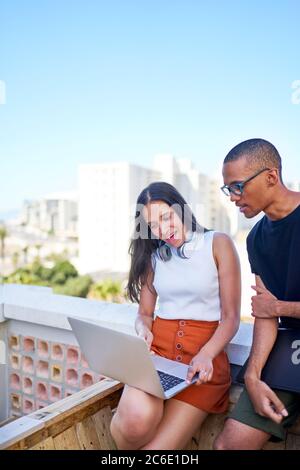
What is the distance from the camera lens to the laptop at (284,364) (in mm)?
1227

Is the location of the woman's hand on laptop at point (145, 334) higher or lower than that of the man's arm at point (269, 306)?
lower

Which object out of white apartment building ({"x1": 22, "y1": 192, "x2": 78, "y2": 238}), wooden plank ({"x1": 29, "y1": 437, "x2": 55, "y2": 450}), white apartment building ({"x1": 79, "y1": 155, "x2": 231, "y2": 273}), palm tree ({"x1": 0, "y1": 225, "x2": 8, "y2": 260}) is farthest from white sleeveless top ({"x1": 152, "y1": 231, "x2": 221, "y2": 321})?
white apartment building ({"x1": 22, "y1": 192, "x2": 78, "y2": 238})

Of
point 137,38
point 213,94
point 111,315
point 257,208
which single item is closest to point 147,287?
point 111,315

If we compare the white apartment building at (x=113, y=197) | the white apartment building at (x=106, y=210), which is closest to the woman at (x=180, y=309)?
the white apartment building at (x=113, y=197)

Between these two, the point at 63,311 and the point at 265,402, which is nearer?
the point at 265,402

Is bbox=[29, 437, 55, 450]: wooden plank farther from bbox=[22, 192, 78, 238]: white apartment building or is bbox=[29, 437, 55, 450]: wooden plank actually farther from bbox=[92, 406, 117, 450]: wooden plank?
bbox=[22, 192, 78, 238]: white apartment building

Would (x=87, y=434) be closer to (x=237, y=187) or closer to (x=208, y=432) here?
(x=208, y=432)

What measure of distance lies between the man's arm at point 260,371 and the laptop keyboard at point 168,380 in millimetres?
197

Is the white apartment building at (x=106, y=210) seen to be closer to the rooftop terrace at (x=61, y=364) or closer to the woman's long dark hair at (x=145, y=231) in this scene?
the rooftop terrace at (x=61, y=364)

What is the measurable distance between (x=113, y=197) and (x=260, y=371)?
33.7 metres

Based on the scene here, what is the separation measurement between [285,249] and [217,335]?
12.0 inches

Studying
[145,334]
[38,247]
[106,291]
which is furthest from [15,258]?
[145,334]

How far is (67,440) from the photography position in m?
1.23

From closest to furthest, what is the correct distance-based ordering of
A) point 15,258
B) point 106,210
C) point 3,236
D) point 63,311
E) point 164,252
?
point 164,252, point 63,311, point 106,210, point 3,236, point 15,258
